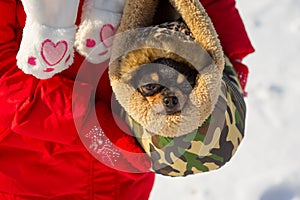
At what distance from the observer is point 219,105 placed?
0.70m

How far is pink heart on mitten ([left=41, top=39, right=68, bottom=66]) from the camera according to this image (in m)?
0.68

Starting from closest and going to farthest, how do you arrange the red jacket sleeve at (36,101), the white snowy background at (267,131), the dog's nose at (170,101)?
the dog's nose at (170,101)
the red jacket sleeve at (36,101)
the white snowy background at (267,131)

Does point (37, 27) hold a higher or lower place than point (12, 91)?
higher

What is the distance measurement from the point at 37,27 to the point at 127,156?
0.20 m

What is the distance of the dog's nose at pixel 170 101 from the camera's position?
24.7 inches

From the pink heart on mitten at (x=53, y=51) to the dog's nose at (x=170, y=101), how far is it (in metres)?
0.14

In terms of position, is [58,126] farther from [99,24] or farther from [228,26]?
[228,26]

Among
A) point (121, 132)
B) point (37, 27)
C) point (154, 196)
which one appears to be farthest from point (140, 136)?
point (154, 196)

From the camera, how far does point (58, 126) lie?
78 cm

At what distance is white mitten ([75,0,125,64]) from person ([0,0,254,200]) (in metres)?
0.04

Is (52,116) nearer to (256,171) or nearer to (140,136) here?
(140,136)

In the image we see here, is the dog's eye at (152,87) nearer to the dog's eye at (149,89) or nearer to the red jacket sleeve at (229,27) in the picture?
the dog's eye at (149,89)

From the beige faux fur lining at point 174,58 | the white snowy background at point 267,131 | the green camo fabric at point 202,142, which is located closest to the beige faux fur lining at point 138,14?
the beige faux fur lining at point 174,58

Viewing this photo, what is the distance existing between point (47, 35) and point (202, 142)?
21 cm
